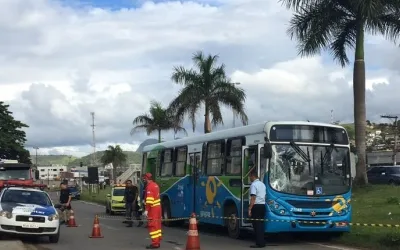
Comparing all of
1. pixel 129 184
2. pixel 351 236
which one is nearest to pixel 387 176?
pixel 129 184

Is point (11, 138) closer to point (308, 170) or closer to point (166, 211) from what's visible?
point (166, 211)

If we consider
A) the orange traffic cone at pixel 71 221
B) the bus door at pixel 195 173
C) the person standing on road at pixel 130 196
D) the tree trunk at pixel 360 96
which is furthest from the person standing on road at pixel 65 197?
the tree trunk at pixel 360 96

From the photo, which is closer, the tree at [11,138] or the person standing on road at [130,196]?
the person standing on road at [130,196]

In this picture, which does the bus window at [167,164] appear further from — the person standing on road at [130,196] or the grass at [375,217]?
the grass at [375,217]

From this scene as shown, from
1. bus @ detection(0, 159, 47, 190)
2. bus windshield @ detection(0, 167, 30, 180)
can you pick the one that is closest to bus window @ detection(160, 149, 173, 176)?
bus @ detection(0, 159, 47, 190)

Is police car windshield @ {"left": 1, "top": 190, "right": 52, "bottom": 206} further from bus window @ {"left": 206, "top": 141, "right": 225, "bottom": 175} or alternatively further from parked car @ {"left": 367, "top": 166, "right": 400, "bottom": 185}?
parked car @ {"left": 367, "top": 166, "right": 400, "bottom": 185}

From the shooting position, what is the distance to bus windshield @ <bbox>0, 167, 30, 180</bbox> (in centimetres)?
3073

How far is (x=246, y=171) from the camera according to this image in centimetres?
1647

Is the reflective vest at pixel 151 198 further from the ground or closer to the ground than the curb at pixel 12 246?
further from the ground

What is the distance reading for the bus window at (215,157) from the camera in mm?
18359

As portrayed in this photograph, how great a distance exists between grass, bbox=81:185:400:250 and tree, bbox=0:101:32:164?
48296 millimetres

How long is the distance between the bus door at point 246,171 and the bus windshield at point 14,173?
17560 mm

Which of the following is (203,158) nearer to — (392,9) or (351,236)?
(351,236)

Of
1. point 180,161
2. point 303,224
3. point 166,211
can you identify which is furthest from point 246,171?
point 166,211
